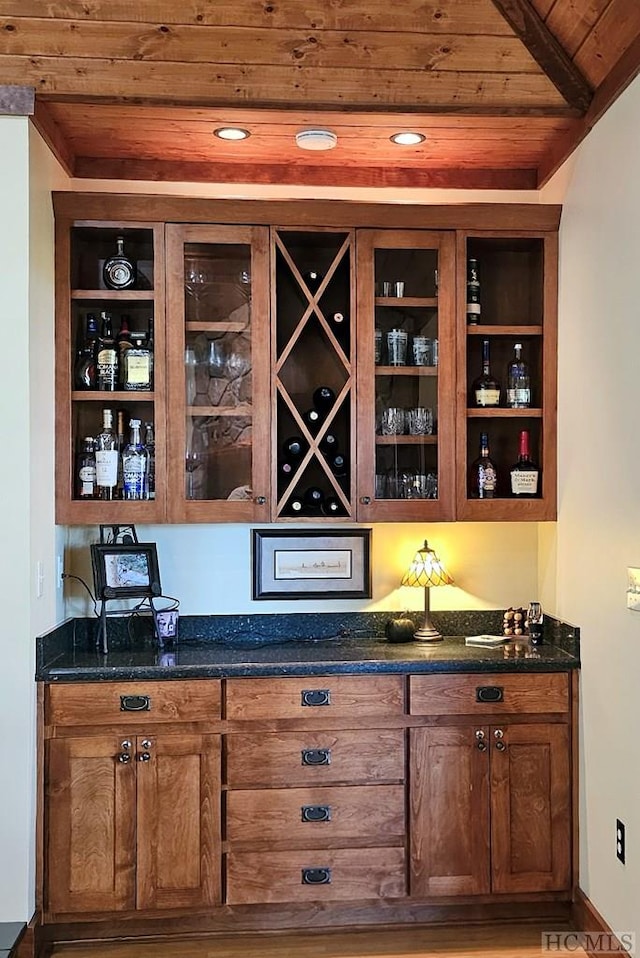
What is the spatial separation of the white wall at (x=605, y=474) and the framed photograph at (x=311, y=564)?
79 cm

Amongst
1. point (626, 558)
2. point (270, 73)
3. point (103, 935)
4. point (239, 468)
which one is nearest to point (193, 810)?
point (103, 935)

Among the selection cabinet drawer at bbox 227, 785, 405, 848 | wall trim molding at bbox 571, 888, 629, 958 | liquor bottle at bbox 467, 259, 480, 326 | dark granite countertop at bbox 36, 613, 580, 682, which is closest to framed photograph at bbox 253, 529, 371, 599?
dark granite countertop at bbox 36, 613, 580, 682

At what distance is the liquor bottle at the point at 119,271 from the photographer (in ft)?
10.4

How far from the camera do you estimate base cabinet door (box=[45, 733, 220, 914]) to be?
9.36 feet

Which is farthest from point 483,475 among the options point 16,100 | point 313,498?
point 16,100

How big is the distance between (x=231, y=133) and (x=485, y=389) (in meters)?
1.32

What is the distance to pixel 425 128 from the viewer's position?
307cm

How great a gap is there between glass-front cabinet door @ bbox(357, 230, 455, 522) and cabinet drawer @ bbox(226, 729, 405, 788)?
0.80m

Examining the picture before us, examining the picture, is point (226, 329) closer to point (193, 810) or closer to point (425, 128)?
point (425, 128)

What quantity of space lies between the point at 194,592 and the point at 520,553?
133 cm

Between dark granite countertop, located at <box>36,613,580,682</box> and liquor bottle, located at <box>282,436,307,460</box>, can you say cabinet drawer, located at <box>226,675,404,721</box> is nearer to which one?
dark granite countertop, located at <box>36,613,580,682</box>

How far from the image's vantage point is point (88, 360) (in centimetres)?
318

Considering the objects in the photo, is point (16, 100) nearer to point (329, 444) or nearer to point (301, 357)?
point (301, 357)

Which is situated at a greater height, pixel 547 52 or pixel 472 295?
pixel 547 52
